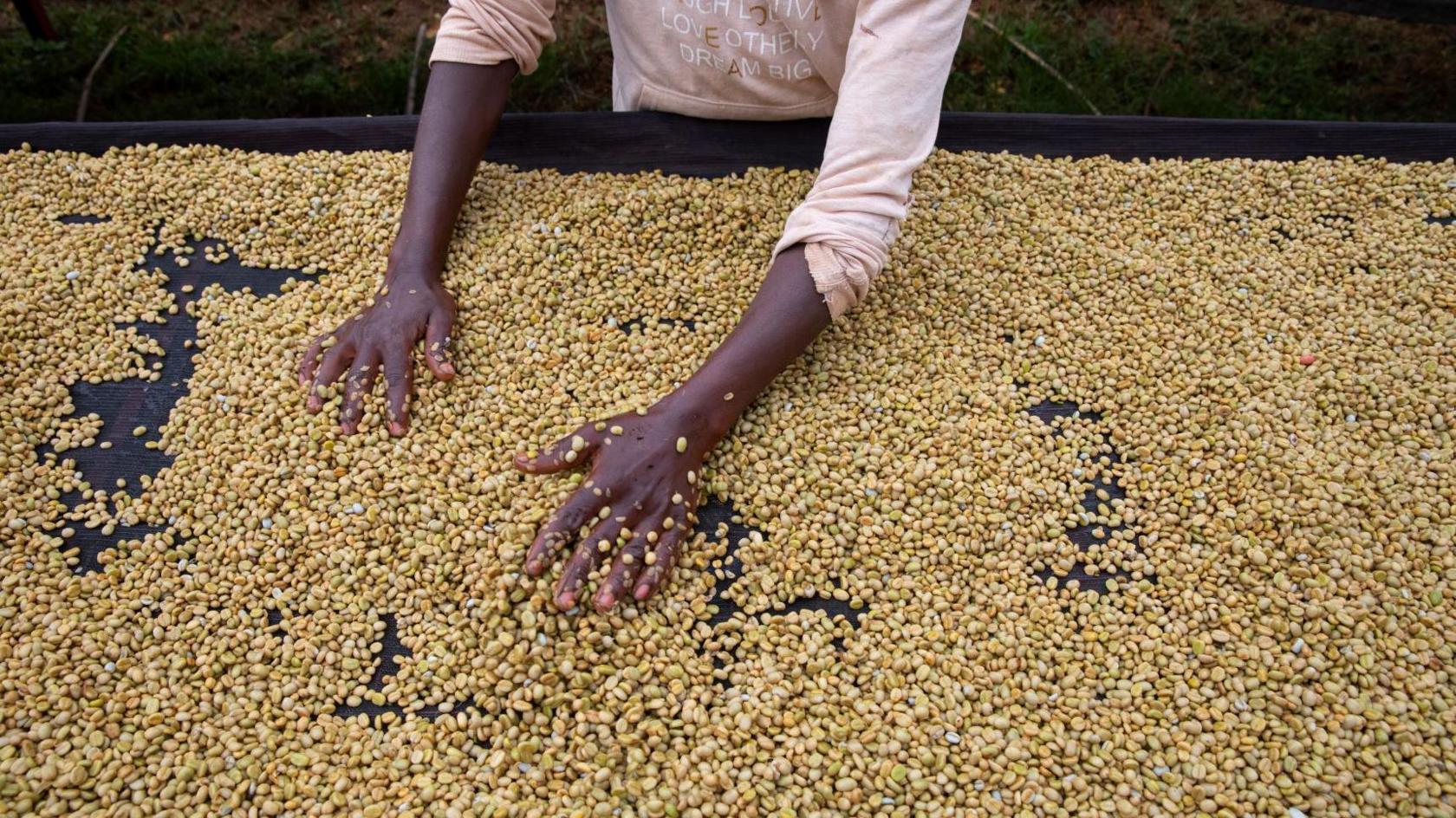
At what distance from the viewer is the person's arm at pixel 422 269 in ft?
6.20

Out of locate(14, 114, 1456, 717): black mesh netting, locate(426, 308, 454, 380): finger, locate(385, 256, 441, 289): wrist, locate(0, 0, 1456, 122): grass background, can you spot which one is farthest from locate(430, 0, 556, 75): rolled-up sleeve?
locate(0, 0, 1456, 122): grass background

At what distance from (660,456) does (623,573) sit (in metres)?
0.22

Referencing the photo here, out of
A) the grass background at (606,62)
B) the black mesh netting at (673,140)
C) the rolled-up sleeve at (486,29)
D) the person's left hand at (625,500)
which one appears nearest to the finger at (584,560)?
the person's left hand at (625,500)

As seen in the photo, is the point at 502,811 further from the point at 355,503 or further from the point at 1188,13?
the point at 1188,13

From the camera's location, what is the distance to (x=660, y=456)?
1.71 m

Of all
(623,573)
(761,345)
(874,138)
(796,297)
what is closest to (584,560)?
(623,573)

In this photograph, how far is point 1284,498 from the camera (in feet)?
5.90

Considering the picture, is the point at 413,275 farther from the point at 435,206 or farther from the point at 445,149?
the point at 445,149

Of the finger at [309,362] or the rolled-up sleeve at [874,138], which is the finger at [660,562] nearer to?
the rolled-up sleeve at [874,138]

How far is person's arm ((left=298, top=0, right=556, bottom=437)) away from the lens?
1.90 m

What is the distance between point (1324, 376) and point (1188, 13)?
109 inches

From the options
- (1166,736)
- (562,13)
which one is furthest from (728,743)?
(562,13)

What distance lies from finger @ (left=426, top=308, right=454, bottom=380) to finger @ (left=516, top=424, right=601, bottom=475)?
284mm

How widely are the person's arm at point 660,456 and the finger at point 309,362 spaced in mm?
520
